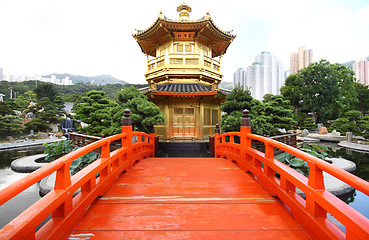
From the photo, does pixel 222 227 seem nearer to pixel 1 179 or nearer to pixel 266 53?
pixel 1 179

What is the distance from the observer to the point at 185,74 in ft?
40.7

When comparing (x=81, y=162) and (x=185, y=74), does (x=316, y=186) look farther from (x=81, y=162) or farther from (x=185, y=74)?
(x=185, y=74)

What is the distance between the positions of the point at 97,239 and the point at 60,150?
983 cm

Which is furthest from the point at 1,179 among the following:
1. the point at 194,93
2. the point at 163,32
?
the point at 163,32

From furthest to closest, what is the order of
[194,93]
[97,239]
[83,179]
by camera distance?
[194,93], [83,179], [97,239]

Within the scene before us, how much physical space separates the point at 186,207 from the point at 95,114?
34.5 ft

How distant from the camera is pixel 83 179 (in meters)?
2.12

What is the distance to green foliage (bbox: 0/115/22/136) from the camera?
679 inches

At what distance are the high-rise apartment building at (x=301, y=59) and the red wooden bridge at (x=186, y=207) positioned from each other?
190ft

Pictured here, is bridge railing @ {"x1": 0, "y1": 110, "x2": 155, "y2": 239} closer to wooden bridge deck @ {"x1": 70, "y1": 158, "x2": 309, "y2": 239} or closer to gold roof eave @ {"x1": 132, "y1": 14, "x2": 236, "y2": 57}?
wooden bridge deck @ {"x1": 70, "y1": 158, "x2": 309, "y2": 239}

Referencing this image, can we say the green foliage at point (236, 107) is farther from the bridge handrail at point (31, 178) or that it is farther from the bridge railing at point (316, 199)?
the bridge handrail at point (31, 178)

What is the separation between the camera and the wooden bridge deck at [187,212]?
1852 mm

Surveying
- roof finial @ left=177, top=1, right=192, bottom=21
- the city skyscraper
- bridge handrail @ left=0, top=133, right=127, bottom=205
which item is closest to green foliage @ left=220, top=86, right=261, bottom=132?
bridge handrail @ left=0, top=133, right=127, bottom=205

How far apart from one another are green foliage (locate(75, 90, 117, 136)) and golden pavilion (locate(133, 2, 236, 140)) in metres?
2.91
